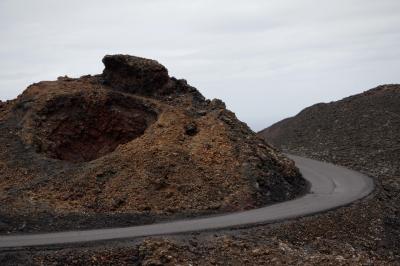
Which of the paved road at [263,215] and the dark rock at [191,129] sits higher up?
the dark rock at [191,129]

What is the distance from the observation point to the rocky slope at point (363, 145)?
2189 cm

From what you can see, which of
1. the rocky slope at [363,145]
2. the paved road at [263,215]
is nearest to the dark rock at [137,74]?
the paved road at [263,215]

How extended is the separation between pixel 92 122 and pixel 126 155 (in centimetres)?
730

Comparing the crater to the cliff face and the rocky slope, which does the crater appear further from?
the rocky slope

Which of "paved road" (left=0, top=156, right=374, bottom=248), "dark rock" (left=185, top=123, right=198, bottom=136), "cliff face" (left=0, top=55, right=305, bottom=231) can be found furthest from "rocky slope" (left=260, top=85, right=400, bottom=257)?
"dark rock" (left=185, top=123, right=198, bottom=136)

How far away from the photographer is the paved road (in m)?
18.5

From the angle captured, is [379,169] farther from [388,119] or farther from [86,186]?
[86,186]

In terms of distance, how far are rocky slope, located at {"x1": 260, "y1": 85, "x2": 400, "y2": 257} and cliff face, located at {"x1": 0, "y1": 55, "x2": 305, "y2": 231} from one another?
4165 mm

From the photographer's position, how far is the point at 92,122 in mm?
33031

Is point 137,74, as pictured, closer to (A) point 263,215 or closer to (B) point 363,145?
(A) point 263,215

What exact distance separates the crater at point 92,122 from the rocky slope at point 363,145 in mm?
13354

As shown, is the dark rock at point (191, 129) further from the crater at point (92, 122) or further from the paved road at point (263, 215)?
the paved road at point (263, 215)

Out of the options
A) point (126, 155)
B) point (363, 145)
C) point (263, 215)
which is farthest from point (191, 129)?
point (363, 145)

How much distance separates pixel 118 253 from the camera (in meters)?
17.0
